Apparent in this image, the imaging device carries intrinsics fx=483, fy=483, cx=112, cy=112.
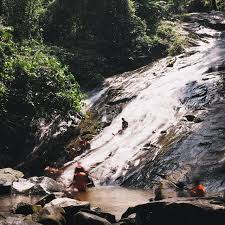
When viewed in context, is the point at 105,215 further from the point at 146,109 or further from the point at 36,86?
the point at 146,109

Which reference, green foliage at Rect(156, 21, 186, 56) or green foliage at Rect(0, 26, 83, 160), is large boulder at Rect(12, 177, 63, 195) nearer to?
green foliage at Rect(0, 26, 83, 160)

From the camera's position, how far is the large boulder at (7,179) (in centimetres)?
1978

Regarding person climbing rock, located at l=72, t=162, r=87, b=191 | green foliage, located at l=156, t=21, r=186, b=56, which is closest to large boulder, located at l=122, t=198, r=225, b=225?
person climbing rock, located at l=72, t=162, r=87, b=191

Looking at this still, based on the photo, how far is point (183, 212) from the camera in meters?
12.3

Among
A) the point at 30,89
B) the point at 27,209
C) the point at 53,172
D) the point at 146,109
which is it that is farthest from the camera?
the point at 146,109

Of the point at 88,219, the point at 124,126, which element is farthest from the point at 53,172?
the point at 88,219

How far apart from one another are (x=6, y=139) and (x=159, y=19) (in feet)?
65.8

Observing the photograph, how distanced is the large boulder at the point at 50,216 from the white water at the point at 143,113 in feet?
22.4

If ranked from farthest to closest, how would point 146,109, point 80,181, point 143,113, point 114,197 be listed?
point 146,109 → point 143,113 → point 80,181 → point 114,197

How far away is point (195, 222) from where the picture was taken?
12312 mm

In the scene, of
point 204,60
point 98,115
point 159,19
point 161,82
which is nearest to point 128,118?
point 98,115

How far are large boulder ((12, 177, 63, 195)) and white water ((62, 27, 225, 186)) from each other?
237cm

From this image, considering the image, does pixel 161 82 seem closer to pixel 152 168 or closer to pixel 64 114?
pixel 64 114

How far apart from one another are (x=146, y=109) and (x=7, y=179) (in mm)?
9396
